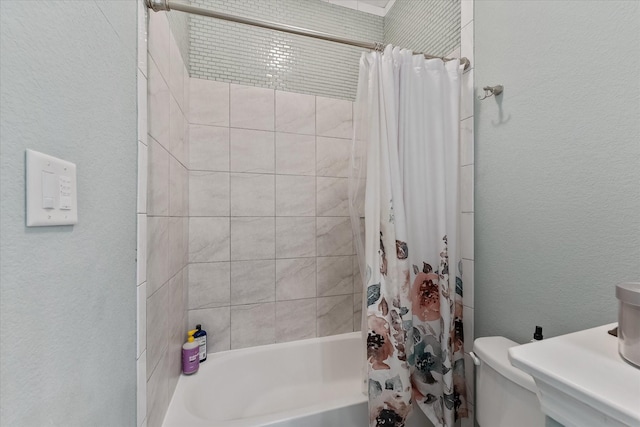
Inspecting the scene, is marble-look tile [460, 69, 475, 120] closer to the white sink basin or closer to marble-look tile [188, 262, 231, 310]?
the white sink basin

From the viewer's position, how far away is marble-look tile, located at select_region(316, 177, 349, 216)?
1759mm

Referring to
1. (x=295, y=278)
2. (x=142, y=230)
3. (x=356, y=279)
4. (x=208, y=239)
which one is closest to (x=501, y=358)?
(x=356, y=279)

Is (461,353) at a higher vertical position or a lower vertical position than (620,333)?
lower

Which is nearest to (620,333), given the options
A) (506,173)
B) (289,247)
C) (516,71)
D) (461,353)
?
(506,173)

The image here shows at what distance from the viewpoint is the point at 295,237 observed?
5.60ft

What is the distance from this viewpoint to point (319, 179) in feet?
5.77

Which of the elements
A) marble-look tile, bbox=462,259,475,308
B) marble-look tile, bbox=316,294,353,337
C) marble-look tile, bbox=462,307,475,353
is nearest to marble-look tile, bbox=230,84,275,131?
marble-look tile, bbox=316,294,353,337

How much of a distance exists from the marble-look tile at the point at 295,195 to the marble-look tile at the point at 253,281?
1.15 feet

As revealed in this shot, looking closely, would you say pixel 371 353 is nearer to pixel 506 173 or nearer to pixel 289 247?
pixel 289 247

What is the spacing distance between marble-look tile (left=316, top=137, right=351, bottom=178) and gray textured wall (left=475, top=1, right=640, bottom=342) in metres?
0.82

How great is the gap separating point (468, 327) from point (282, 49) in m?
1.94

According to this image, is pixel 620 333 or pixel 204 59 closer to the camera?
pixel 620 333

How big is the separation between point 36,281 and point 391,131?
1.13 metres

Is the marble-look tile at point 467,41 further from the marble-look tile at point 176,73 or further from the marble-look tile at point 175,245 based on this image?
the marble-look tile at point 175,245
